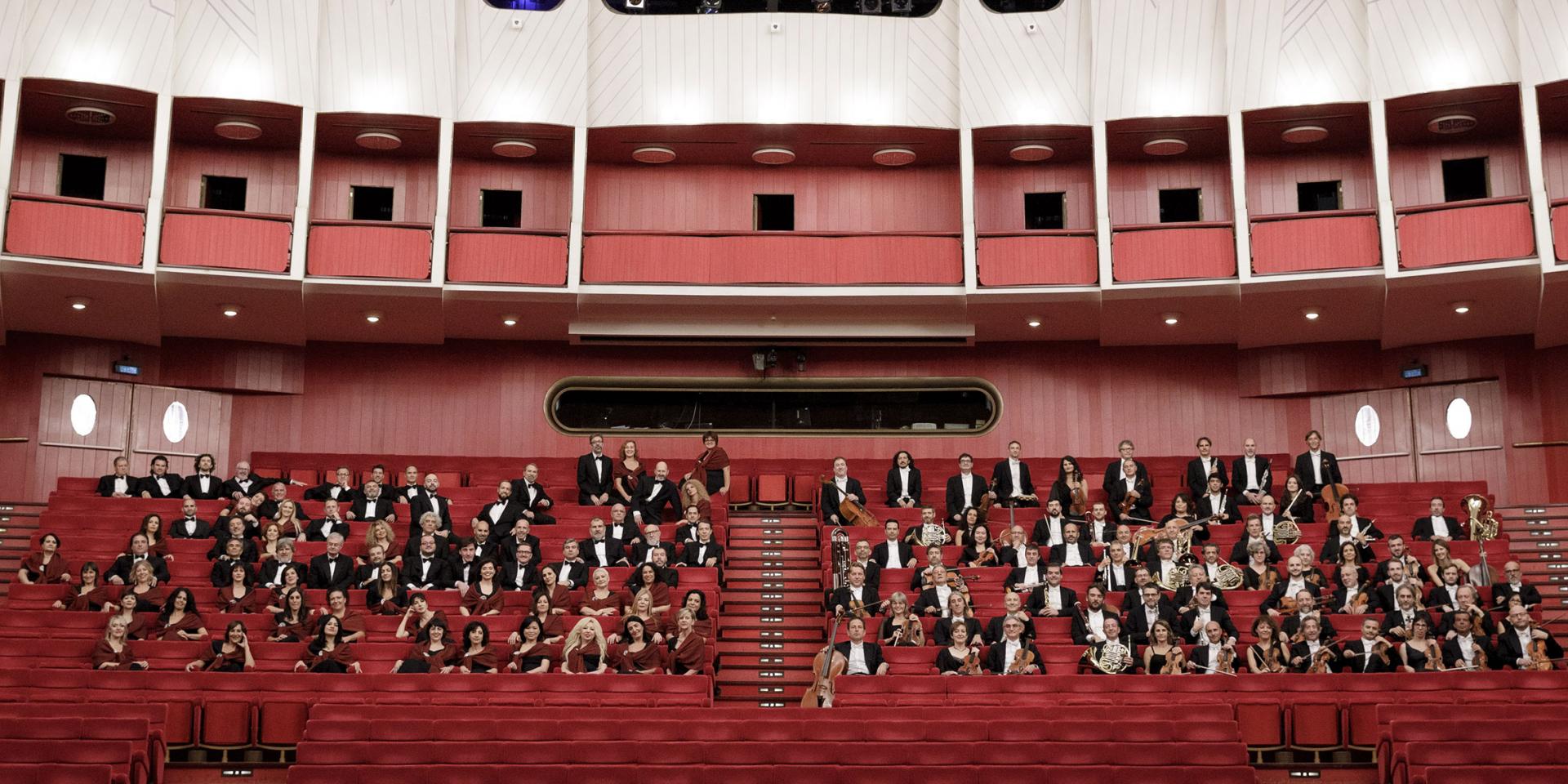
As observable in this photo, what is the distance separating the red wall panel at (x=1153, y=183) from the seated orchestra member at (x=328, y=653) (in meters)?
8.19

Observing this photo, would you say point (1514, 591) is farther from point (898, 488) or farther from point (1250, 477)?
point (898, 488)

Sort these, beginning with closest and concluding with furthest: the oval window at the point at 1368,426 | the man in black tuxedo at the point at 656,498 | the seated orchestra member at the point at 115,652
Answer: the seated orchestra member at the point at 115,652
the man in black tuxedo at the point at 656,498
the oval window at the point at 1368,426

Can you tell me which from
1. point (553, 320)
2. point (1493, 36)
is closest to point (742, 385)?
point (553, 320)

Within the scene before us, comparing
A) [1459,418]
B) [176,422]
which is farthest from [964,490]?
[176,422]

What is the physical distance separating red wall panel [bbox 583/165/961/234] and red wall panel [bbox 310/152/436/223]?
1.54m

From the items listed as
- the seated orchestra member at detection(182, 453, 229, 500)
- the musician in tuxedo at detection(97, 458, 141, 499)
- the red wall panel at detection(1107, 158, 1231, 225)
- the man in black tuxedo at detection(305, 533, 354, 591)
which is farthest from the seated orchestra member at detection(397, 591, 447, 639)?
the red wall panel at detection(1107, 158, 1231, 225)

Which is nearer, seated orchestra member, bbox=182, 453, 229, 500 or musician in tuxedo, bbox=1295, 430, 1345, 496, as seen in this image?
musician in tuxedo, bbox=1295, 430, 1345, 496

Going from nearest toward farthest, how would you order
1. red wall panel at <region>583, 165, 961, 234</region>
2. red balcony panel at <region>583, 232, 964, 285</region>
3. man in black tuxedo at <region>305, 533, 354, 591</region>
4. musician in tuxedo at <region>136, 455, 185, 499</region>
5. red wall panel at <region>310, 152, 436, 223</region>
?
man in black tuxedo at <region>305, 533, 354, 591</region>
musician in tuxedo at <region>136, 455, 185, 499</region>
red balcony panel at <region>583, 232, 964, 285</region>
red wall panel at <region>310, 152, 436, 223</region>
red wall panel at <region>583, 165, 961, 234</region>

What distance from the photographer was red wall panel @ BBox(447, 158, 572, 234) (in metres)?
14.3

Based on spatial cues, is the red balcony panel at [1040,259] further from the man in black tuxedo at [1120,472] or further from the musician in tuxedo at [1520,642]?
the musician in tuxedo at [1520,642]

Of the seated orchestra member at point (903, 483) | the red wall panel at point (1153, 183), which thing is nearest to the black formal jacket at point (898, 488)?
the seated orchestra member at point (903, 483)

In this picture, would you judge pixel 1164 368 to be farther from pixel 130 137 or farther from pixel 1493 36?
pixel 130 137

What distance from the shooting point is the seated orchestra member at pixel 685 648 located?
9023mm

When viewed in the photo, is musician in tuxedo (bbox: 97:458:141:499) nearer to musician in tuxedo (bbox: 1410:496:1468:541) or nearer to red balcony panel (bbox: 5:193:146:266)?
red balcony panel (bbox: 5:193:146:266)
